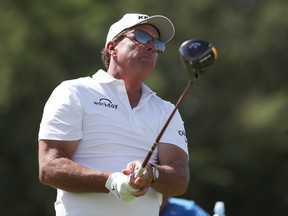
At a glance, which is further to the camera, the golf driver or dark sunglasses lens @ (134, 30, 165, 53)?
dark sunglasses lens @ (134, 30, 165, 53)

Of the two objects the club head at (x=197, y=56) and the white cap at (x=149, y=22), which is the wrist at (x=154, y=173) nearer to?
the club head at (x=197, y=56)

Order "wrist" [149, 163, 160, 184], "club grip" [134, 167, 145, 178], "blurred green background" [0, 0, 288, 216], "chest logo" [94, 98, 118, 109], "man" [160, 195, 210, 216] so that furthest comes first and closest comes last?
"blurred green background" [0, 0, 288, 216]
"man" [160, 195, 210, 216]
"chest logo" [94, 98, 118, 109]
"wrist" [149, 163, 160, 184]
"club grip" [134, 167, 145, 178]

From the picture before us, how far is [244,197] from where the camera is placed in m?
25.5

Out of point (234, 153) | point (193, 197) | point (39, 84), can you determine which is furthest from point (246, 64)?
point (39, 84)

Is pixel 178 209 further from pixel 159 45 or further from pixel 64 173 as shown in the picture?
pixel 64 173

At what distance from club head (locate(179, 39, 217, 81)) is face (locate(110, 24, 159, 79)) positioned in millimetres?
841

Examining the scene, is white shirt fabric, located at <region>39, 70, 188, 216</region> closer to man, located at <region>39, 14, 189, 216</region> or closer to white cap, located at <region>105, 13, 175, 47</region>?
man, located at <region>39, 14, 189, 216</region>

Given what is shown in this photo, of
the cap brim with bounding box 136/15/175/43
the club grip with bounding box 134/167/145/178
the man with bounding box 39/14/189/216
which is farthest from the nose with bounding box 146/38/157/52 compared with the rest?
the club grip with bounding box 134/167/145/178

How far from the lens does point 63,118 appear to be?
21.9 feet

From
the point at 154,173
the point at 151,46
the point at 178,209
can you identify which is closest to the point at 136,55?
the point at 151,46

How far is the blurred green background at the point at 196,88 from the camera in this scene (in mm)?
21547

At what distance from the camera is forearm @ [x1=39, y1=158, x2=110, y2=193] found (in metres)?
6.43

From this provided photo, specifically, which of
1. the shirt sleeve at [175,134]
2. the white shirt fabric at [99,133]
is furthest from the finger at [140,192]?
the shirt sleeve at [175,134]

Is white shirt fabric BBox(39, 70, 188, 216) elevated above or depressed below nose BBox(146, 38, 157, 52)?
below
